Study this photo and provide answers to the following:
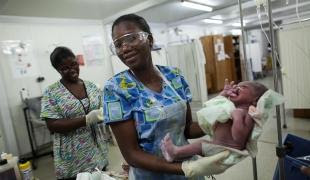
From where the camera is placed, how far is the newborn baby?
722 mm

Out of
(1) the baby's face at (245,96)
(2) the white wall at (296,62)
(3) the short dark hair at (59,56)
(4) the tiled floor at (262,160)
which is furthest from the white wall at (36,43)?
(1) the baby's face at (245,96)

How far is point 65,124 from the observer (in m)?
1.42

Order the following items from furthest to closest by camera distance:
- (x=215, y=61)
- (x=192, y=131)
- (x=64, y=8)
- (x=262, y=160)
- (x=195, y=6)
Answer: (x=215, y=61), (x=195, y=6), (x=64, y=8), (x=262, y=160), (x=192, y=131)

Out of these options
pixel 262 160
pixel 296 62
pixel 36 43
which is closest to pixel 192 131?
pixel 262 160

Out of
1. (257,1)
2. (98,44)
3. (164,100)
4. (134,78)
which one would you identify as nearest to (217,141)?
(164,100)

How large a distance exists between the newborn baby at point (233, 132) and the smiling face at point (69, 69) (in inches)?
39.5

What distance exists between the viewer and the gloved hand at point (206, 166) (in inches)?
27.7

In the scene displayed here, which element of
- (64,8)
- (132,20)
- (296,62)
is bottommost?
(296,62)

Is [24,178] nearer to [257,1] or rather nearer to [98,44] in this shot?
[257,1]

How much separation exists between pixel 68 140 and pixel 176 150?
0.99m

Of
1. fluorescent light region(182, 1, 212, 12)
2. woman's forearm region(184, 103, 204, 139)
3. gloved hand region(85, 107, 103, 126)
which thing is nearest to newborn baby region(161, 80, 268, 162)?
woman's forearm region(184, 103, 204, 139)

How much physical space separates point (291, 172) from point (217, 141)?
1.15 m

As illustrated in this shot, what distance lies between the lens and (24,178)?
2.06m

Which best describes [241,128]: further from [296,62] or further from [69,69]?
[296,62]
